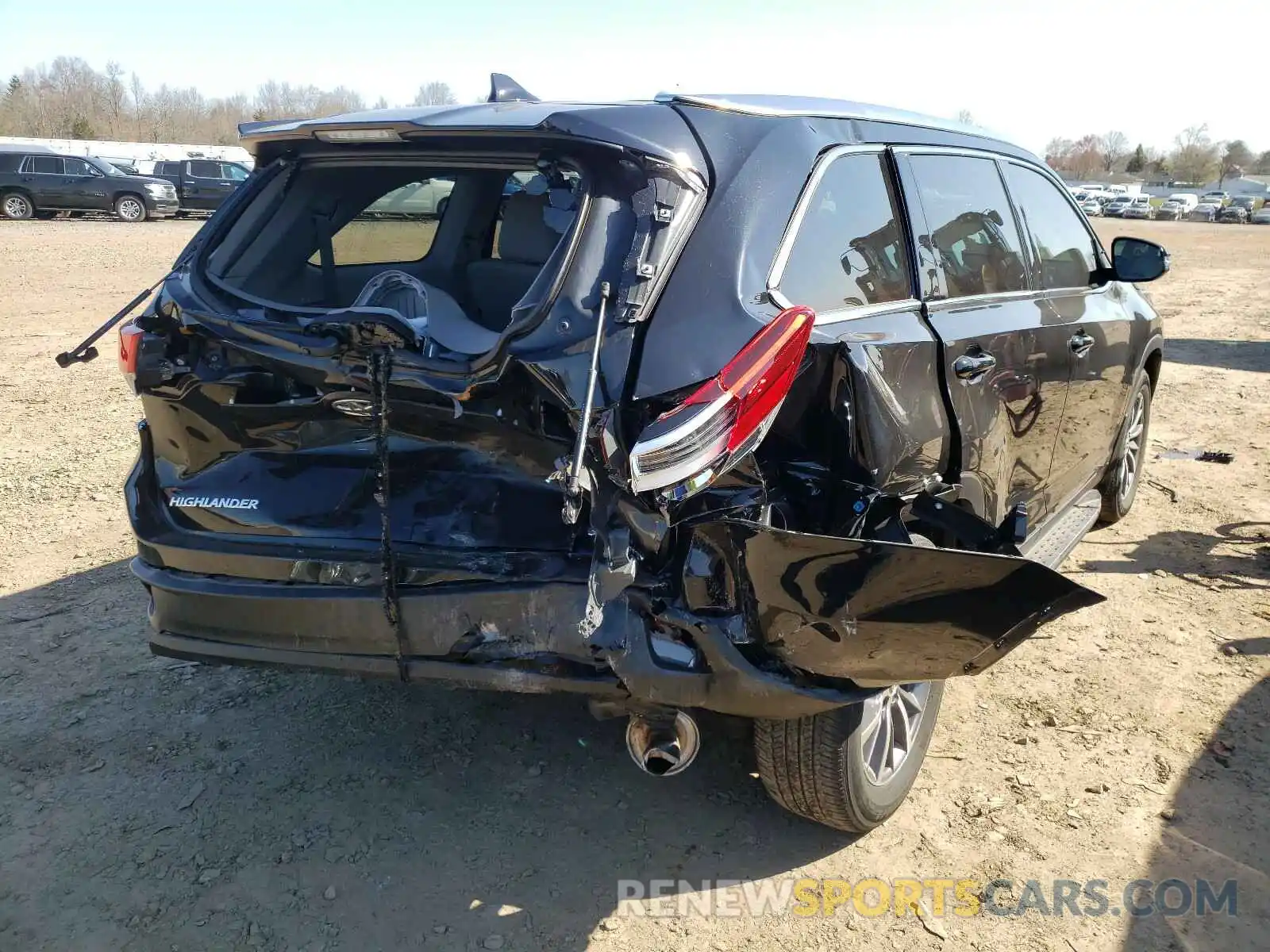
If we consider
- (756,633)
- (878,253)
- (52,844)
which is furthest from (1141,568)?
(52,844)

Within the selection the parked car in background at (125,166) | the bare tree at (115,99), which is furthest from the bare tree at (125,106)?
the parked car in background at (125,166)

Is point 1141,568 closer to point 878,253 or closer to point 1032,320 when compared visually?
point 1032,320

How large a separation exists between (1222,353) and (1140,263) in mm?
7848

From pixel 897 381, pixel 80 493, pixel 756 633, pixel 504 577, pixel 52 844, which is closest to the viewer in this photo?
pixel 756 633

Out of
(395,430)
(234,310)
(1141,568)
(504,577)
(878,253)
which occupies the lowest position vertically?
(1141,568)

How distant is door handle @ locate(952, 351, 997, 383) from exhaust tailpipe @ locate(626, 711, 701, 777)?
1.27 m

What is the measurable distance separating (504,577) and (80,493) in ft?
13.4

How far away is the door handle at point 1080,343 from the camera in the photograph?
3.75 m

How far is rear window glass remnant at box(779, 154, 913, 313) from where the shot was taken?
8.09 feet

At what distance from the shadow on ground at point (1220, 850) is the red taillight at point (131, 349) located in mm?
3080

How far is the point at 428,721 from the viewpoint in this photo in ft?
11.2

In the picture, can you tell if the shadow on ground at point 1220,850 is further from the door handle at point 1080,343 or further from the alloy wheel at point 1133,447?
the alloy wheel at point 1133,447

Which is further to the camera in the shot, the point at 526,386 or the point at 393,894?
the point at 393,894

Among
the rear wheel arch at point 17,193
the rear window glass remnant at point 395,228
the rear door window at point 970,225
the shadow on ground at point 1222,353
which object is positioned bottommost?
the rear wheel arch at point 17,193
